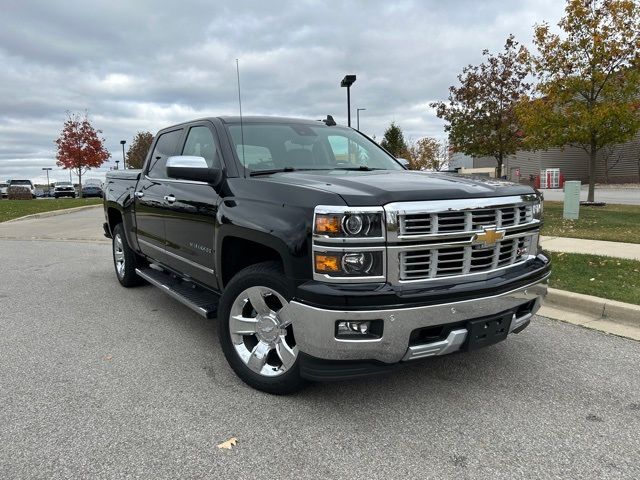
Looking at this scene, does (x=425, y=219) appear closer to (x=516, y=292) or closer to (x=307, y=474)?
(x=516, y=292)

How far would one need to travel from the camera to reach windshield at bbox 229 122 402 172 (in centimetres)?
404

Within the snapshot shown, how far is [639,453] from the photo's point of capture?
269 cm

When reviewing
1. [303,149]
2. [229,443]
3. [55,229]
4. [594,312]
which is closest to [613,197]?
[594,312]

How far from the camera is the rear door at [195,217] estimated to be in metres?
3.95

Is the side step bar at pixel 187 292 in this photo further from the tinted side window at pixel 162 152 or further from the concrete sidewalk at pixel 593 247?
the concrete sidewalk at pixel 593 247

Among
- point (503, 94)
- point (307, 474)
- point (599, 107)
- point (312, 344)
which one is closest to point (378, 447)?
point (307, 474)

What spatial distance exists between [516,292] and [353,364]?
1137mm

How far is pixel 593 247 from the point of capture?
830 centimetres

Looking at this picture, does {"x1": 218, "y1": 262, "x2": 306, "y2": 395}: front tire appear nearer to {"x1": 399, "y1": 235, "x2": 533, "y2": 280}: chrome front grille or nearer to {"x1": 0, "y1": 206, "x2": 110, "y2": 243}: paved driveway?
{"x1": 399, "y1": 235, "x2": 533, "y2": 280}: chrome front grille

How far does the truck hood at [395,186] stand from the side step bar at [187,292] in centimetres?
116

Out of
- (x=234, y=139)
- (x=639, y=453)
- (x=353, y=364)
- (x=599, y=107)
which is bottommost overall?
(x=639, y=453)

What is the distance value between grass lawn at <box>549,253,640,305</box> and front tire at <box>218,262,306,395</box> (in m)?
3.64

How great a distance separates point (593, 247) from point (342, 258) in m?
6.95

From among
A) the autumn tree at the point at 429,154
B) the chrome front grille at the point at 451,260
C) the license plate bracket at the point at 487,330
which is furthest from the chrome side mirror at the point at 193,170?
the autumn tree at the point at 429,154
